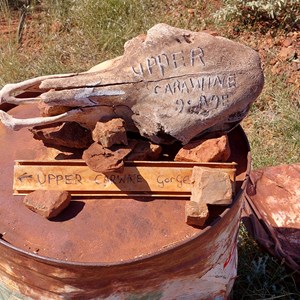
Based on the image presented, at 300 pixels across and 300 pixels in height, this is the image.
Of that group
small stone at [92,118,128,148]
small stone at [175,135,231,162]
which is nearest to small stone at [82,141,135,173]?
small stone at [92,118,128,148]

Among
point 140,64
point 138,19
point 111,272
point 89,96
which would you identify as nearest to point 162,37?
point 140,64

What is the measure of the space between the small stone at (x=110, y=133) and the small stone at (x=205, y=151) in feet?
0.56

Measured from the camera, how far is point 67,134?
1.54 m

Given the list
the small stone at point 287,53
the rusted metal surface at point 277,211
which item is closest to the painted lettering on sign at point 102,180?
the rusted metal surface at point 277,211

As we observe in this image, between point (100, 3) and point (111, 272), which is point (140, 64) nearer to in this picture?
point (111, 272)

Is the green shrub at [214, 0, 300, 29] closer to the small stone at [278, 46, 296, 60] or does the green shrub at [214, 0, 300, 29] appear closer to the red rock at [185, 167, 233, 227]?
the small stone at [278, 46, 296, 60]

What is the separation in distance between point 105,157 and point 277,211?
139 cm

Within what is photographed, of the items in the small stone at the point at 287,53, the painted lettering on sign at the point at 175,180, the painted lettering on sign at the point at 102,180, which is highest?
the painted lettering on sign at the point at 102,180

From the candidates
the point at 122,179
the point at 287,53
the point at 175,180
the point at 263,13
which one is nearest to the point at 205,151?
the point at 175,180

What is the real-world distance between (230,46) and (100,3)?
107 inches

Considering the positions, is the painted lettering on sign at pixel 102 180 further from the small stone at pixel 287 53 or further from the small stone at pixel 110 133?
the small stone at pixel 287 53

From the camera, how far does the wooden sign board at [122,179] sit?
146 centimetres

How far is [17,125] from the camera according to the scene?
1.50 meters

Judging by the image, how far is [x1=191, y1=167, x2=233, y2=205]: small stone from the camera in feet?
4.55
